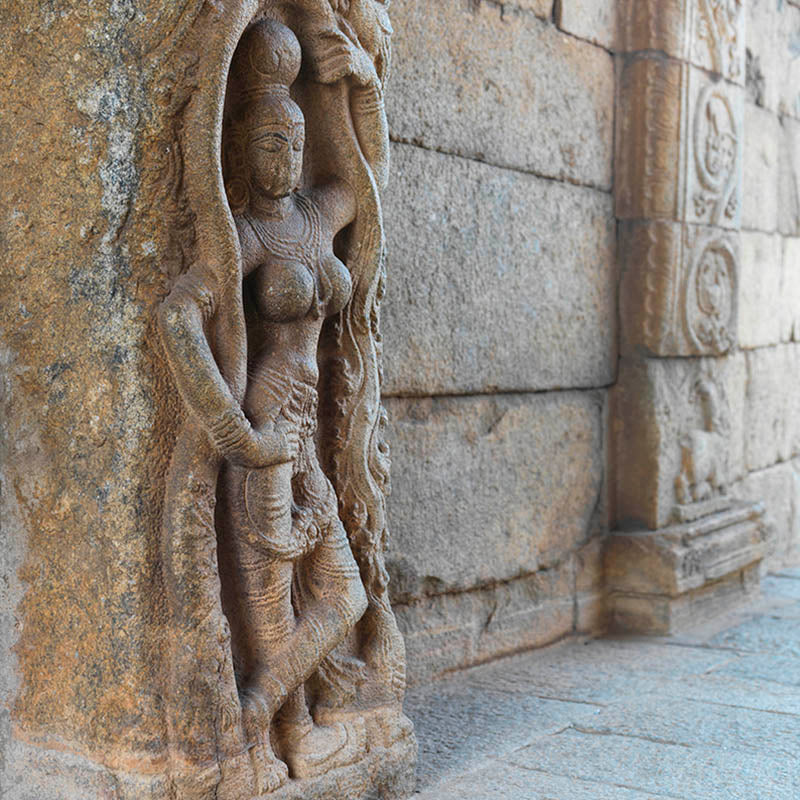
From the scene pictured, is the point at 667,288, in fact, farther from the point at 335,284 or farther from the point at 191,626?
the point at 191,626

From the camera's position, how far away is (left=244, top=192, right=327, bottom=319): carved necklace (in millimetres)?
2518

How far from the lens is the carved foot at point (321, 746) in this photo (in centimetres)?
255

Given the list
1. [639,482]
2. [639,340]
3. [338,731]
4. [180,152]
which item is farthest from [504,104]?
[338,731]

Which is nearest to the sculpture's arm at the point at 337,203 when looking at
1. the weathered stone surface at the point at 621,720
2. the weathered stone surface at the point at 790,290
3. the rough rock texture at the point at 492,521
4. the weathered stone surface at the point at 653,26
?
the rough rock texture at the point at 492,521

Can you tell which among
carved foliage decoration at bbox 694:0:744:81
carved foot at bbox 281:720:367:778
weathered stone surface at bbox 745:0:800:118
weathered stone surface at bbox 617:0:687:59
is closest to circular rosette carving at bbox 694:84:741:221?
carved foliage decoration at bbox 694:0:744:81

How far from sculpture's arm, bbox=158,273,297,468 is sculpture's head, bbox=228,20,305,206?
308mm

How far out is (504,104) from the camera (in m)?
3.95

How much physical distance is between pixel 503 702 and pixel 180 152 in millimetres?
1998

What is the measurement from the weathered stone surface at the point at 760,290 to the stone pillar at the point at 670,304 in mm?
878

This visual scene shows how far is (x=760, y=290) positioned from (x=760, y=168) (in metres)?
0.59

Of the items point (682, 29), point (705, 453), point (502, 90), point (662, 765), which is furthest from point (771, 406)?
point (662, 765)

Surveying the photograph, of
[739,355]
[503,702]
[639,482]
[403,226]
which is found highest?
[403,226]

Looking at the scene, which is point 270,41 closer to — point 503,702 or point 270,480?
point 270,480

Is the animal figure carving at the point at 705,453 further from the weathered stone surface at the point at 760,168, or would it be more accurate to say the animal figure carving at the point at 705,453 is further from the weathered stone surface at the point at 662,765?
the weathered stone surface at the point at 662,765
